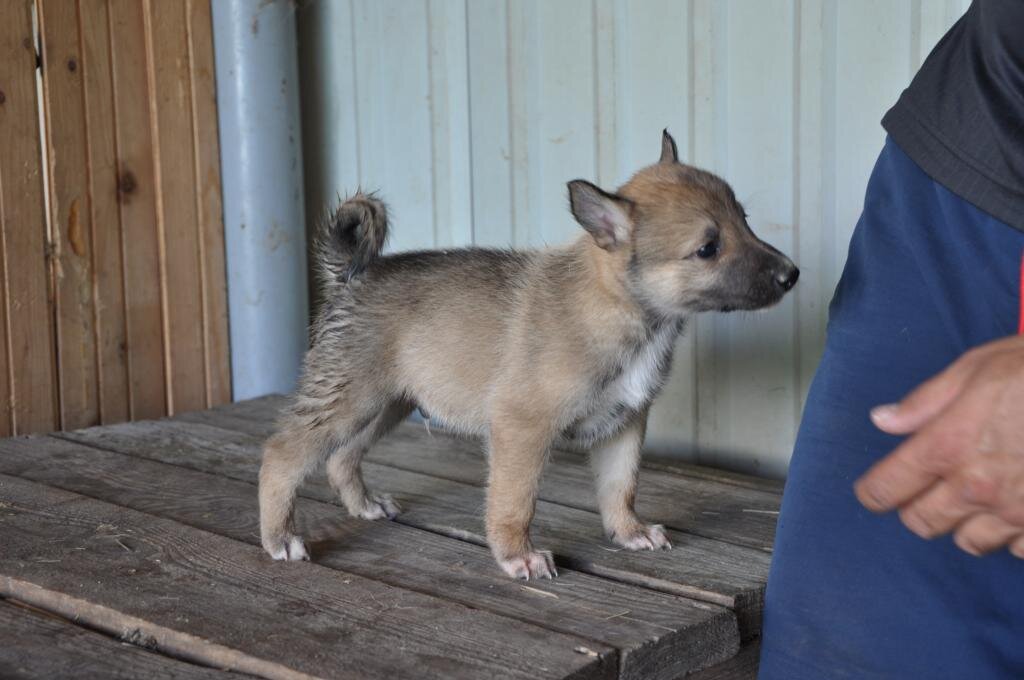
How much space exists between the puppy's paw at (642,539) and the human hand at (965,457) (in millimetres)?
1662

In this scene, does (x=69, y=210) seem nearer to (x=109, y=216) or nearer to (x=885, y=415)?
(x=109, y=216)

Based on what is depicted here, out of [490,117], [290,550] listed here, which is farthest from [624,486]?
[490,117]

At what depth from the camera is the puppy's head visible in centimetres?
288

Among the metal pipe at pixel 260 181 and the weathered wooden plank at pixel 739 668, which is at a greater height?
the metal pipe at pixel 260 181

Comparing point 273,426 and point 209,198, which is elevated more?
point 209,198

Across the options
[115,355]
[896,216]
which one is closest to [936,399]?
[896,216]

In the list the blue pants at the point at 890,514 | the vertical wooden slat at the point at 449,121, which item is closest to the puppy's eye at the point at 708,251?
the blue pants at the point at 890,514

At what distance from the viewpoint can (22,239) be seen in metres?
4.54

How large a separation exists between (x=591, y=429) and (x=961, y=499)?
5.37ft

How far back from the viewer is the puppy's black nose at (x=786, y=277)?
9.44 ft

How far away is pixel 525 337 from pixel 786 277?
0.66 m

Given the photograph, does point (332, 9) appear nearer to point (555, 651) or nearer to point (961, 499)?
point (555, 651)

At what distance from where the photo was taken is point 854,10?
355cm

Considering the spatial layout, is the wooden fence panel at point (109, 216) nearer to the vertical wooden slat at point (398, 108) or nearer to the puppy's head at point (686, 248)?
the vertical wooden slat at point (398, 108)
